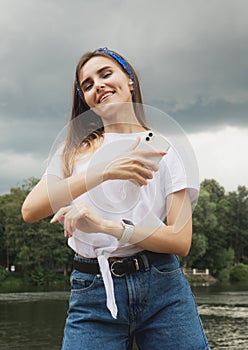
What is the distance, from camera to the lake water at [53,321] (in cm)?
2228

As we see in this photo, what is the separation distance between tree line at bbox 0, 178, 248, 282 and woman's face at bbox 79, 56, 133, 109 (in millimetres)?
49663

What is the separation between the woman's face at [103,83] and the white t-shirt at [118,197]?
150 mm

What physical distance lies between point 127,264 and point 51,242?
183ft

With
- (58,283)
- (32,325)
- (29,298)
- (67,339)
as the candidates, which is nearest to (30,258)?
(58,283)

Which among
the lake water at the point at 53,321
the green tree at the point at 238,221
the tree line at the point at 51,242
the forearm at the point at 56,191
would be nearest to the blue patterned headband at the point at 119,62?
the forearm at the point at 56,191

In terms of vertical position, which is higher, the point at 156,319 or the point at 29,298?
the point at 29,298

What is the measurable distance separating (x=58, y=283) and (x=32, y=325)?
103ft

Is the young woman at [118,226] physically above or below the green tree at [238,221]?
below

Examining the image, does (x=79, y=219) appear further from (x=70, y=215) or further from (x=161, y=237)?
(x=161, y=237)

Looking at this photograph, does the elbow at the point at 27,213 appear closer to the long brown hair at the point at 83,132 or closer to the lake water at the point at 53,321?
the long brown hair at the point at 83,132

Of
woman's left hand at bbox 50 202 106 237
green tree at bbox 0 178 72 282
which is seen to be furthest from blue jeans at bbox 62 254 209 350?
green tree at bbox 0 178 72 282

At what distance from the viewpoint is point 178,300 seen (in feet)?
8.09

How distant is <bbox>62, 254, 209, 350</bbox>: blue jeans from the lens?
240cm

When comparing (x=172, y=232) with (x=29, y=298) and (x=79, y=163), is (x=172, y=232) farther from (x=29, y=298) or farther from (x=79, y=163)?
(x=29, y=298)
